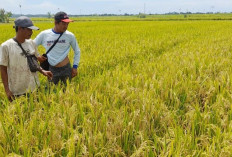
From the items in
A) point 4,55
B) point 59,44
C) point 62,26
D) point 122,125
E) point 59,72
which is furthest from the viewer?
point 59,72

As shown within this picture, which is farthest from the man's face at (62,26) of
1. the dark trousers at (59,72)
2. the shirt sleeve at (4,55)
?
the shirt sleeve at (4,55)

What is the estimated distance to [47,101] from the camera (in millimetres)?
2807

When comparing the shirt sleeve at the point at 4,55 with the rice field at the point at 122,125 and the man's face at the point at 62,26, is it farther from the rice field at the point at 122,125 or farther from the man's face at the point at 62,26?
the man's face at the point at 62,26

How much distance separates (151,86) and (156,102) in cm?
64

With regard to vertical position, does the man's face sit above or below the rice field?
above

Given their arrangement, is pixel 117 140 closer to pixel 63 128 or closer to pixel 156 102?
pixel 63 128

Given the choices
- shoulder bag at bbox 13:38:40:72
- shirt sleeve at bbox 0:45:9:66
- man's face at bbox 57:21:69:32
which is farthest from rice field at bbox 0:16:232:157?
man's face at bbox 57:21:69:32

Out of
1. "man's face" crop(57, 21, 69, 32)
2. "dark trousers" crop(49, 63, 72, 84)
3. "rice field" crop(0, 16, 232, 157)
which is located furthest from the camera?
"dark trousers" crop(49, 63, 72, 84)

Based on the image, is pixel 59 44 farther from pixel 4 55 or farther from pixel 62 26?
pixel 4 55

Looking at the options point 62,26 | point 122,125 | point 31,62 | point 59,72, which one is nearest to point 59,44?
point 62,26

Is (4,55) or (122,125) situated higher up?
(4,55)

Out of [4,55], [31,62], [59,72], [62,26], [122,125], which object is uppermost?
[62,26]

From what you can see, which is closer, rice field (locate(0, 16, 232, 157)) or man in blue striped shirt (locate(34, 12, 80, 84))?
rice field (locate(0, 16, 232, 157))

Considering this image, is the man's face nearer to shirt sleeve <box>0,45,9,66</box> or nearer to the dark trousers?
the dark trousers
